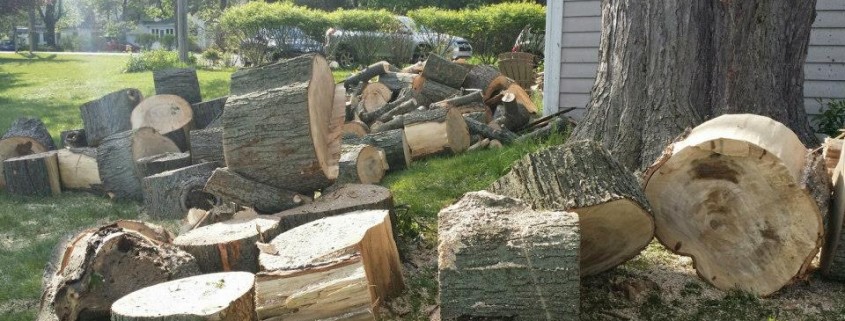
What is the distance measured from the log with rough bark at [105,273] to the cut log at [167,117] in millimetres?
3604

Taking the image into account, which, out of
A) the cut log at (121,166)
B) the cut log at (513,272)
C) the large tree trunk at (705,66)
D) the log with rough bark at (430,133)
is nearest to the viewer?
the cut log at (513,272)

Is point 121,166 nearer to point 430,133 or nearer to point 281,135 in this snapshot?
point 281,135

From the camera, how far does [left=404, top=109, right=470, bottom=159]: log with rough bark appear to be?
6953 millimetres

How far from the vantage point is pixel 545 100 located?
27.0 ft

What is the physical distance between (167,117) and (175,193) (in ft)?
6.90

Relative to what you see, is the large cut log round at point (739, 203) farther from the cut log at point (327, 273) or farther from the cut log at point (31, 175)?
the cut log at point (31, 175)

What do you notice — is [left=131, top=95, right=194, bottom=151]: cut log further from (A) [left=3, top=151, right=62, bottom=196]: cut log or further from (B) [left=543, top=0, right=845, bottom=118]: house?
(B) [left=543, top=0, right=845, bottom=118]: house

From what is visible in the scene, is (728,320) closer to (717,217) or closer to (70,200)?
(717,217)

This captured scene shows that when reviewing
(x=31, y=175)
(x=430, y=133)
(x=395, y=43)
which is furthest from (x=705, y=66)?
(x=395, y=43)

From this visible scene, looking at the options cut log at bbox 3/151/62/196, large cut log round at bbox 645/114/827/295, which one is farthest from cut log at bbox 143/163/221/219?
large cut log round at bbox 645/114/827/295

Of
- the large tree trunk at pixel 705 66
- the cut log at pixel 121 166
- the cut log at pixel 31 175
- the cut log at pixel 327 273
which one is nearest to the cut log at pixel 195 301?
the cut log at pixel 327 273

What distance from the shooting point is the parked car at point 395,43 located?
1717cm

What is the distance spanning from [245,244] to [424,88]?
17.2ft

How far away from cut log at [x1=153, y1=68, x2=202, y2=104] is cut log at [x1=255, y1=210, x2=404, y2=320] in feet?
14.7
